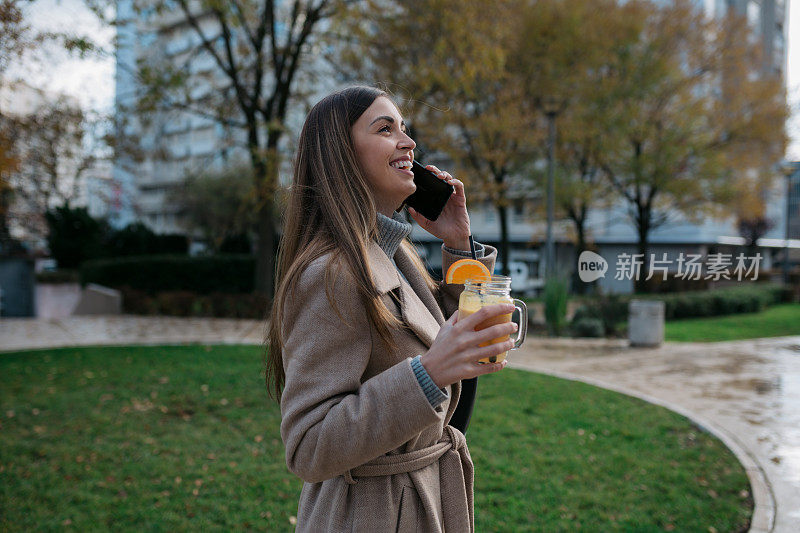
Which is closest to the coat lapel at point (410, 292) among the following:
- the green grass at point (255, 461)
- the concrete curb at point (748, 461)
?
the green grass at point (255, 461)

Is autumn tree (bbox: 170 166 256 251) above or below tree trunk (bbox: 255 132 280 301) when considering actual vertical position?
above

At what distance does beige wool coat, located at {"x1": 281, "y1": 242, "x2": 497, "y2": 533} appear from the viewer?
3.93 ft

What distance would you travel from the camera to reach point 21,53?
6516mm

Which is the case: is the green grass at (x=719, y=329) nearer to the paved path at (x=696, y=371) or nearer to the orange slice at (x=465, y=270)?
the paved path at (x=696, y=371)

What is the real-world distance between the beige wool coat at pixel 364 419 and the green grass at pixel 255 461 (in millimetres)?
2374

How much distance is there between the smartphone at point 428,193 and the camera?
5.65 ft

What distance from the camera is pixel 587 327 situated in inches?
459

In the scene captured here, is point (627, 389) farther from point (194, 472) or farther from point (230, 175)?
point (230, 175)

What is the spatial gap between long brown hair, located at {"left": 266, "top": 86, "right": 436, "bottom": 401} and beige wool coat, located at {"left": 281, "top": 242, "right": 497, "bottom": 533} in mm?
36

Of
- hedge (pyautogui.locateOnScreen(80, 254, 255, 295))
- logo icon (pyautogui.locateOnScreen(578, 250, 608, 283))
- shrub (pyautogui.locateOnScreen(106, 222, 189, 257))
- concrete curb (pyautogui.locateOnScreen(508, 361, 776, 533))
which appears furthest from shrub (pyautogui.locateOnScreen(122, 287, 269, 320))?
logo icon (pyautogui.locateOnScreen(578, 250, 608, 283))

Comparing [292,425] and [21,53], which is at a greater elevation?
[21,53]

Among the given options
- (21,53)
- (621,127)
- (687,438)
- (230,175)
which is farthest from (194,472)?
(230,175)

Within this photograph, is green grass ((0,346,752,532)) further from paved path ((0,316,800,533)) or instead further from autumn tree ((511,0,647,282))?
autumn tree ((511,0,647,282))

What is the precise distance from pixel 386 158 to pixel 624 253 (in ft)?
3.65
